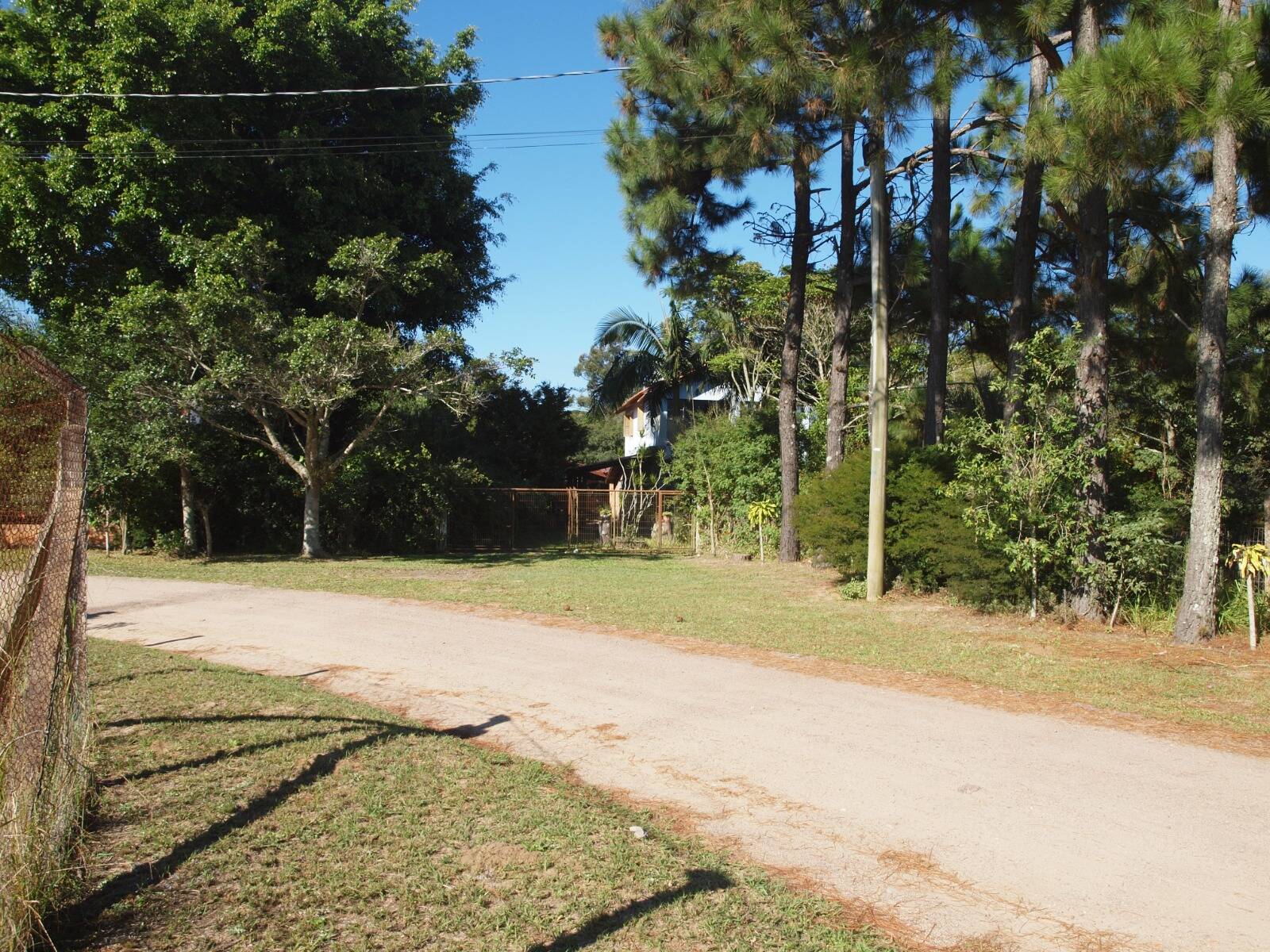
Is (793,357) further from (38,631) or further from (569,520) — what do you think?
(38,631)

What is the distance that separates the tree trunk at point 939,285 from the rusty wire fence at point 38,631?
45.1ft

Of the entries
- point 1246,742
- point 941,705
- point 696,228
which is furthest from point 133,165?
point 1246,742

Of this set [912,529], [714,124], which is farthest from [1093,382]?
[714,124]

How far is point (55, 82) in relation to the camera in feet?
66.4

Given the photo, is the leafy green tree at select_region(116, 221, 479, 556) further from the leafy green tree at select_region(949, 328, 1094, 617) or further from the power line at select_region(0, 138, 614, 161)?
the leafy green tree at select_region(949, 328, 1094, 617)

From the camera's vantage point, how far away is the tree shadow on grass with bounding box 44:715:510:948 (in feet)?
13.1

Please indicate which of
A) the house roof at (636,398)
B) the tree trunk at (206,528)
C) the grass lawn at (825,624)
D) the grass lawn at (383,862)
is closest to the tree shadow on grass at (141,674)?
the grass lawn at (383,862)

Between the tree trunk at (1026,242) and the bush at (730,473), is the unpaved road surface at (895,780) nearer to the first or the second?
A: the tree trunk at (1026,242)

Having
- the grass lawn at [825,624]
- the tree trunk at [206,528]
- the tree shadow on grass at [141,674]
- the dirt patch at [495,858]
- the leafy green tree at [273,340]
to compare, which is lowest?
the dirt patch at [495,858]

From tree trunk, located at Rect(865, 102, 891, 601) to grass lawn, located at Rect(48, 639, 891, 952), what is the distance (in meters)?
9.45

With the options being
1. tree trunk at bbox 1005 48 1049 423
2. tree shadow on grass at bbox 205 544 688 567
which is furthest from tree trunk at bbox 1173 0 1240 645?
tree shadow on grass at bbox 205 544 688 567

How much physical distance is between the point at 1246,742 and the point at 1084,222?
8036 millimetres

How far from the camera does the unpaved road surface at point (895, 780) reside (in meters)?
4.39

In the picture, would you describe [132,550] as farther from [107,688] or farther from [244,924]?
[244,924]
